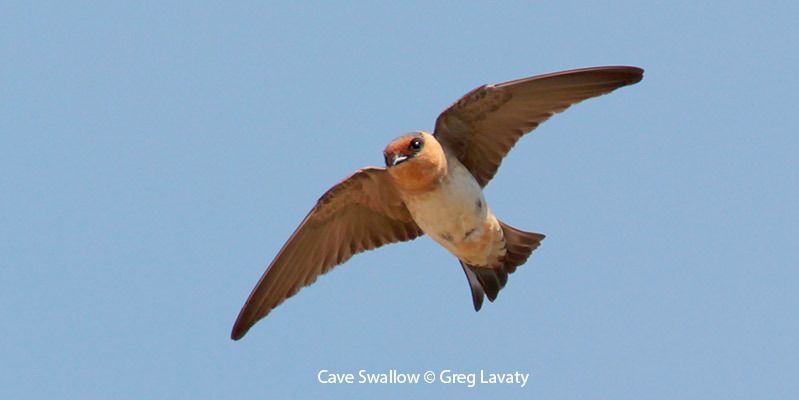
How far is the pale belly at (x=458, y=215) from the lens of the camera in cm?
1234

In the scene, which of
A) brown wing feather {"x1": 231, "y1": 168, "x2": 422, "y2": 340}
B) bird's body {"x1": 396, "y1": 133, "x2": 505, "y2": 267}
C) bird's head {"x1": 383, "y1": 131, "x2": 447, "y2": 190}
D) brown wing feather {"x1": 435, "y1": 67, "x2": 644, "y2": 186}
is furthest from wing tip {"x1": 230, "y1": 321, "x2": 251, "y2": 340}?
brown wing feather {"x1": 435, "y1": 67, "x2": 644, "y2": 186}

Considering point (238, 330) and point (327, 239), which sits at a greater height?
point (327, 239)

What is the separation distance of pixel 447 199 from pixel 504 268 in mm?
1065

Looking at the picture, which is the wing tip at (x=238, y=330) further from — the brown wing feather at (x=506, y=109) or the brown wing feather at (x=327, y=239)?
the brown wing feather at (x=506, y=109)

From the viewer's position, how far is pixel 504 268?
13094 millimetres

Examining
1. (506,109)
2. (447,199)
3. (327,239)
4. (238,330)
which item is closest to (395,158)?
(447,199)

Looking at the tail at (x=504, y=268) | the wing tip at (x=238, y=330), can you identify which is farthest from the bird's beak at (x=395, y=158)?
the wing tip at (x=238, y=330)

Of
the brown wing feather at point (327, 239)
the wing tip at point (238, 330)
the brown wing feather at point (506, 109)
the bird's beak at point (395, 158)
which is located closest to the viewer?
the bird's beak at point (395, 158)

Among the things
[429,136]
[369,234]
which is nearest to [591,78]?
[429,136]

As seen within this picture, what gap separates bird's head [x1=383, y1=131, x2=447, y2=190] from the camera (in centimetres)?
1211

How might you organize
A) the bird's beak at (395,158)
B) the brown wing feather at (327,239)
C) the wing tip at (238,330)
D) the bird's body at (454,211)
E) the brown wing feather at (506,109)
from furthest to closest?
the wing tip at (238,330) < the brown wing feather at (327,239) < the brown wing feather at (506,109) < the bird's body at (454,211) < the bird's beak at (395,158)

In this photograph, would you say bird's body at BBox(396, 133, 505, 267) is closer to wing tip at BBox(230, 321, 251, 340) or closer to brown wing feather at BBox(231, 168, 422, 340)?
brown wing feather at BBox(231, 168, 422, 340)

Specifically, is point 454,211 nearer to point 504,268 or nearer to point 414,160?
point 414,160

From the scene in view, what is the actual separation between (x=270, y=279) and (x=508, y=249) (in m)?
1.94
